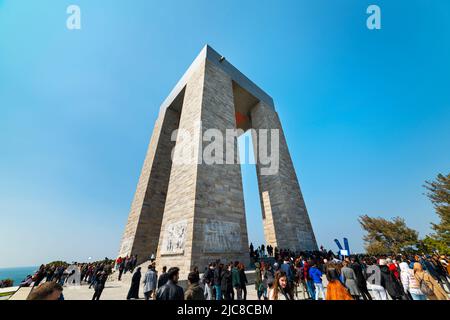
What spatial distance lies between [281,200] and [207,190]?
25.1 feet

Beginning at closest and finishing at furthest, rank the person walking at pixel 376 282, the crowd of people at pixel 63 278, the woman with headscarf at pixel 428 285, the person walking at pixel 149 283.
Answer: the crowd of people at pixel 63 278, the woman with headscarf at pixel 428 285, the person walking at pixel 376 282, the person walking at pixel 149 283

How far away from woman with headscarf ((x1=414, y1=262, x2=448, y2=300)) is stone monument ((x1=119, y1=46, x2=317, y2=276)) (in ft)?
24.5

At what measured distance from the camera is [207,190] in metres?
11.1

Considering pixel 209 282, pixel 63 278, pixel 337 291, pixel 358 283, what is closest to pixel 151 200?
pixel 63 278

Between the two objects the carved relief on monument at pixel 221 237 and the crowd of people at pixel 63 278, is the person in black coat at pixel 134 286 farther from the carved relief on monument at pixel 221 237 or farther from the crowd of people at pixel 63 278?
the carved relief on monument at pixel 221 237

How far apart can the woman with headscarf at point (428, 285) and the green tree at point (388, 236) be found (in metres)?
27.4

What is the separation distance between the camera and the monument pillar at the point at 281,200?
1489 centimetres

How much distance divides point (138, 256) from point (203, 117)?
11.2m

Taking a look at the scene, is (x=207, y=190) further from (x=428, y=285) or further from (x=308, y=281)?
(x=428, y=285)

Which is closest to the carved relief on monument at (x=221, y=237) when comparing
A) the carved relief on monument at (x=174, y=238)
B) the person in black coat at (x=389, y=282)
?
the carved relief on monument at (x=174, y=238)

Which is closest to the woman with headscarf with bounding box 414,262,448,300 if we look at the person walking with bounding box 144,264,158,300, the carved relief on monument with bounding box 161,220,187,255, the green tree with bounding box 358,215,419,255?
the person walking with bounding box 144,264,158,300

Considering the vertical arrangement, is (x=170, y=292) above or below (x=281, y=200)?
below
